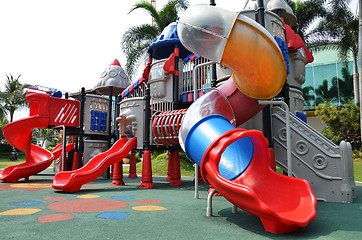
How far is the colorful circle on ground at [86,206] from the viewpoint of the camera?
4926 mm

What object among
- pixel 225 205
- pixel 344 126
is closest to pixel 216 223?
pixel 225 205

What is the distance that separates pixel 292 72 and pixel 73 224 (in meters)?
7.04

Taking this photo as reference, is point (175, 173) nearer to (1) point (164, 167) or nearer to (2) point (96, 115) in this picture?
(2) point (96, 115)

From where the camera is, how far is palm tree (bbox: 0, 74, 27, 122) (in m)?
37.1

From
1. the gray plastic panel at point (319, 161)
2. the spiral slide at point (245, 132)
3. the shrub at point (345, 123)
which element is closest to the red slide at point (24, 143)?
the spiral slide at point (245, 132)

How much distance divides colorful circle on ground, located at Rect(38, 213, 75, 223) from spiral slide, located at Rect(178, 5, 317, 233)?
2.09 metres

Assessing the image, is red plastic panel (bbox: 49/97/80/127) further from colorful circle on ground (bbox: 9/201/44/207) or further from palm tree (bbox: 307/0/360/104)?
palm tree (bbox: 307/0/360/104)

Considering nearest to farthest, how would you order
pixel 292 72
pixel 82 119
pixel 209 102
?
pixel 209 102
pixel 292 72
pixel 82 119

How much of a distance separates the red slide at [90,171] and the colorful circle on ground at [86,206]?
182 centimetres

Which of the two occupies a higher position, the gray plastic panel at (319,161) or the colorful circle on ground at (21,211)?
the gray plastic panel at (319,161)

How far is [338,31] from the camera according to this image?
20266mm

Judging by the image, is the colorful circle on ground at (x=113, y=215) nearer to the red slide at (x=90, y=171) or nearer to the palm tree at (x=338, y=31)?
the red slide at (x=90, y=171)

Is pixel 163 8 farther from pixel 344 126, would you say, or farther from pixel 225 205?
pixel 225 205

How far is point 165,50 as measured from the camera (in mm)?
12828
